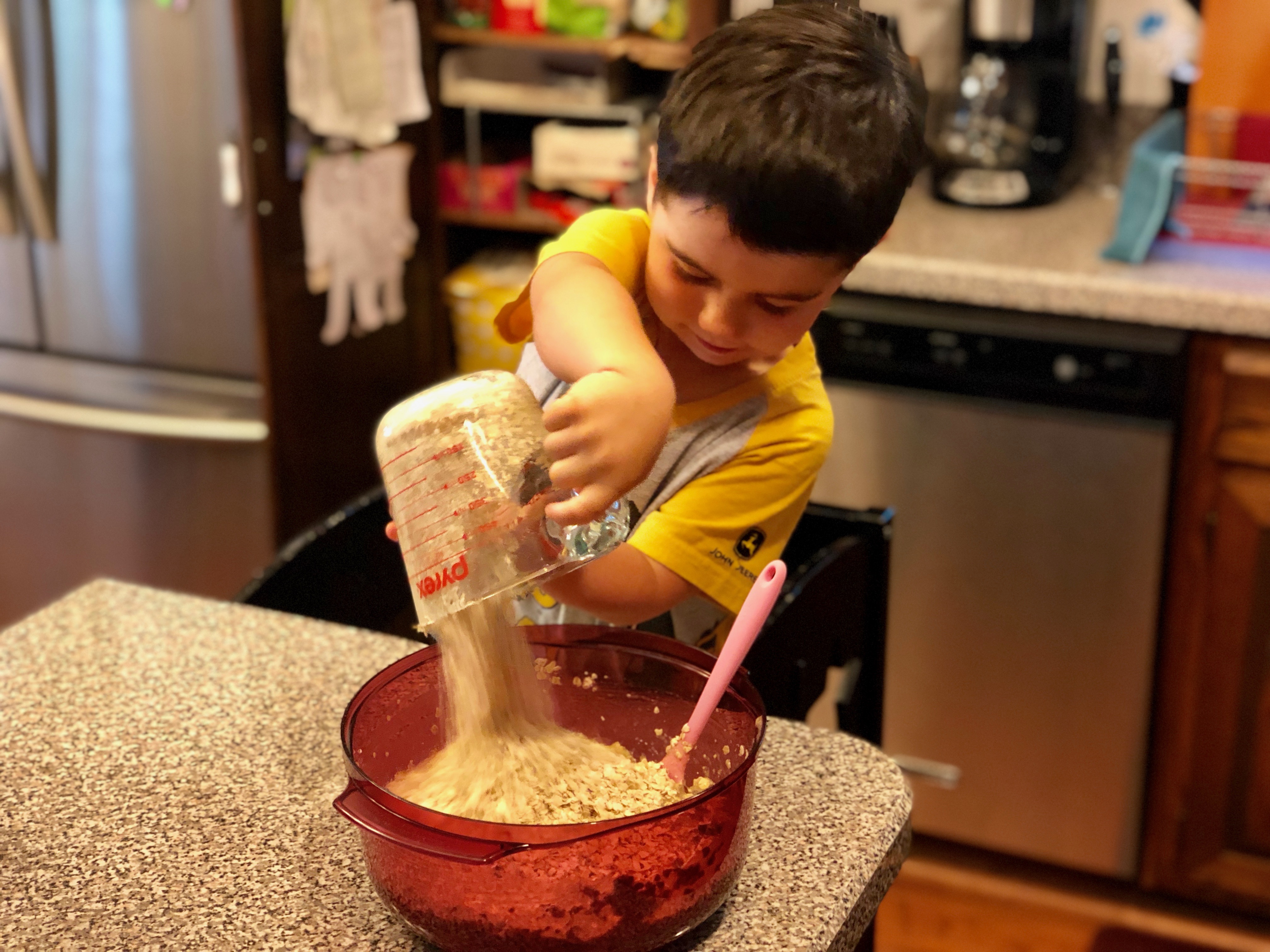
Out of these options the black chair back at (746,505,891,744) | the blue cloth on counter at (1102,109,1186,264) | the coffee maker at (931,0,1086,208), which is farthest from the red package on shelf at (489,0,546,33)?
the black chair back at (746,505,891,744)

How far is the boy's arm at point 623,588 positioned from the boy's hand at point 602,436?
16cm

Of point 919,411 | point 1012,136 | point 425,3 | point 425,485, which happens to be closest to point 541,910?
point 425,485

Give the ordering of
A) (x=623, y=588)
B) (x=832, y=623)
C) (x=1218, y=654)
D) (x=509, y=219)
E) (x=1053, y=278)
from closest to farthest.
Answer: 1. (x=623, y=588)
2. (x=832, y=623)
3. (x=1053, y=278)
4. (x=1218, y=654)
5. (x=509, y=219)

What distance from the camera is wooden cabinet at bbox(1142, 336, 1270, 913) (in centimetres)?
181

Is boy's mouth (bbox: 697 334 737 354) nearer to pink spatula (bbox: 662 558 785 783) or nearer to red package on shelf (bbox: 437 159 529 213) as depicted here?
pink spatula (bbox: 662 558 785 783)

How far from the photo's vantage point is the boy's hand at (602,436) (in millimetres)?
647

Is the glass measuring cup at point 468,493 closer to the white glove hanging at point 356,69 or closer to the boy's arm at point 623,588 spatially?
the boy's arm at point 623,588

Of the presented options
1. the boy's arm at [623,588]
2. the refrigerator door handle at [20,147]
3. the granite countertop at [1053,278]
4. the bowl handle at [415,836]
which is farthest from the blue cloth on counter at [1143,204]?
the refrigerator door handle at [20,147]

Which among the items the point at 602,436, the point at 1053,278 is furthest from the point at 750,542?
the point at 1053,278

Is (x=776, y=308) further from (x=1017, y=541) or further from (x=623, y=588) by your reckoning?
(x=1017, y=541)

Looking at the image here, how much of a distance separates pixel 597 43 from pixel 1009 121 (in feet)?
2.14

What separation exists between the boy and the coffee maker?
1418 millimetres

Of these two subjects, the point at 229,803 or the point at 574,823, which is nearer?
the point at 574,823

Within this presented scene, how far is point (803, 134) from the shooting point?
690mm
